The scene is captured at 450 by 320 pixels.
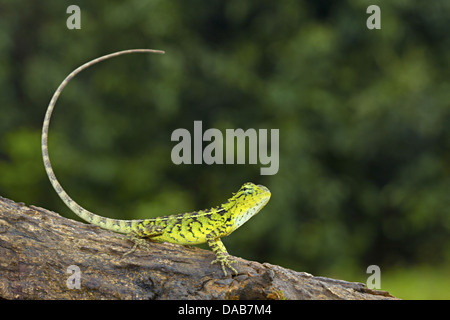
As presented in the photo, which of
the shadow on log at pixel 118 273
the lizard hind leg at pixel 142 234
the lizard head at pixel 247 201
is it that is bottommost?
the shadow on log at pixel 118 273

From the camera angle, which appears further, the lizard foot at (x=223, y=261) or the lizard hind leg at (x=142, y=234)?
the lizard hind leg at (x=142, y=234)

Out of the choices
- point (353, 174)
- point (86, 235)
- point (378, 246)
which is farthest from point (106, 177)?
point (86, 235)

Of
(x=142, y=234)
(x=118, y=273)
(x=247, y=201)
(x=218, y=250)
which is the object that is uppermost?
(x=247, y=201)

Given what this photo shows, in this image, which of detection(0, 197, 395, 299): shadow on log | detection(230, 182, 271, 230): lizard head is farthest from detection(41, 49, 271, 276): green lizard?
detection(0, 197, 395, 299): shadow on log

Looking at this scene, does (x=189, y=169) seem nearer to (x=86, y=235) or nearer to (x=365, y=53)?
(x=365, y=53)

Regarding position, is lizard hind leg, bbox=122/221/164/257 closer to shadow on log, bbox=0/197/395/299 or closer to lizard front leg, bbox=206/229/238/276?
shadow on log, bbox=0/197/395/299

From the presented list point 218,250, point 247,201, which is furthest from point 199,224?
point 247,201

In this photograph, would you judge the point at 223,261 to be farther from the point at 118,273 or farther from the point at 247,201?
the point at 118,273

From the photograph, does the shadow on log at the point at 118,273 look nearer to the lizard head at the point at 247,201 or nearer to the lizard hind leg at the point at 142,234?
the lizard hind leg at the point at 142,234

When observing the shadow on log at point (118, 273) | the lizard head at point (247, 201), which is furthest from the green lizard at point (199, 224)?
the shadow on log at point (118, 273)
